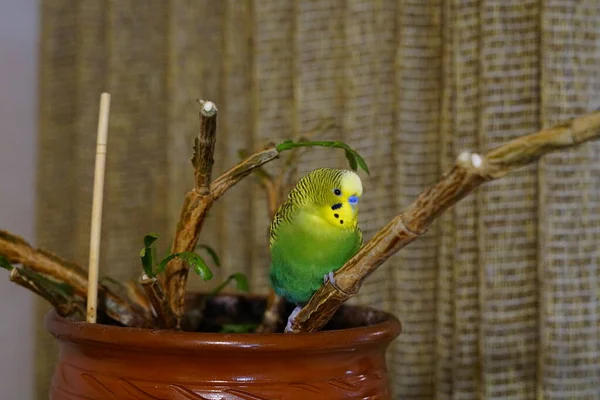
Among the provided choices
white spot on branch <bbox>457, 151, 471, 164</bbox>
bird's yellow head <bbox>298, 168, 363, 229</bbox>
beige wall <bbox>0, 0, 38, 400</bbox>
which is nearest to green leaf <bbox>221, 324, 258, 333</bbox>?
bird's yellow head <bbox>298, 168, 363, 229</bbox>

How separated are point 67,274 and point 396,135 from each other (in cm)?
38

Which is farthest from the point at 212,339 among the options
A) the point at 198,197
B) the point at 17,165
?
the point at 17,165

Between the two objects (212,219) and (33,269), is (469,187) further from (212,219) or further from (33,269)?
(212,219)

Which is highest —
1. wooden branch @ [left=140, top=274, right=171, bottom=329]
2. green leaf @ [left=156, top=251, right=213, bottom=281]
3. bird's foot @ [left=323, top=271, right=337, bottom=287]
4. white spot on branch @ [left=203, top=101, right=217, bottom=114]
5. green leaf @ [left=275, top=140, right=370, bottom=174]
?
white spot on branch @ [left=203, top=101, right=217, bottom=114]

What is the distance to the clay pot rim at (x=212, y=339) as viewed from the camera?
0.40 metres

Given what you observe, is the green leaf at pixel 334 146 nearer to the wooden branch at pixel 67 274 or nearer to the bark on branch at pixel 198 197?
the bark on branch at pixel 198 197

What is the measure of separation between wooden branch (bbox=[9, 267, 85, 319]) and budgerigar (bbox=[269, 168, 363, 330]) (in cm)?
18

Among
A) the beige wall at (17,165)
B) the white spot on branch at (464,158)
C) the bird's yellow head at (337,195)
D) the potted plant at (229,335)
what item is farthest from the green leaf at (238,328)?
the beige wall at (17,165)

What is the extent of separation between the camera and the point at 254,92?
0.76m

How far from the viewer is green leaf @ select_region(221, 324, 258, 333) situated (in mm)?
559

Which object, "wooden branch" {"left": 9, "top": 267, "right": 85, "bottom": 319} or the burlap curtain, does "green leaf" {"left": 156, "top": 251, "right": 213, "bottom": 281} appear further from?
the burlap curtain

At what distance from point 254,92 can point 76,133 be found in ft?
0.88

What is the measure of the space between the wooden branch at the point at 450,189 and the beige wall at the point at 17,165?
1.86 ft

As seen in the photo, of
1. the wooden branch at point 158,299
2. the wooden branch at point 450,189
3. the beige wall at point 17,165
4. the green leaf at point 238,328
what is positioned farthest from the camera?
the beige wall at point 17,165
